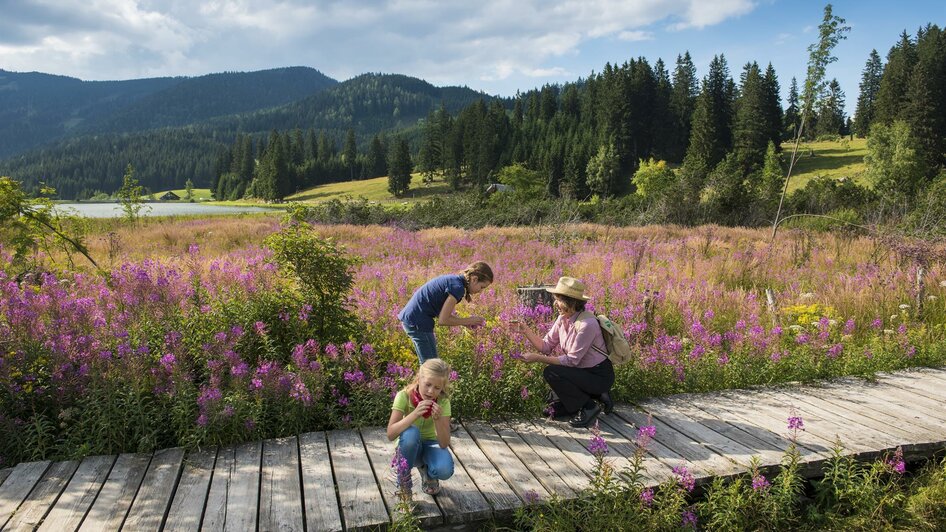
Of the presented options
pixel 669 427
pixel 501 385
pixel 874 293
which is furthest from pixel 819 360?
pixel 501 385

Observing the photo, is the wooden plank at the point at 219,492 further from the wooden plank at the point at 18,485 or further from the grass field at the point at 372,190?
the grass field at the point at 372,190

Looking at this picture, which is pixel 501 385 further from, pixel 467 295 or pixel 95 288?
pixel 95 288

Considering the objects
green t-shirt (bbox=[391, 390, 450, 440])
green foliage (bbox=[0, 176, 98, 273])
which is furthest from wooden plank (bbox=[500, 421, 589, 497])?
green foliage (bbox=[0, 176, 98, 273])

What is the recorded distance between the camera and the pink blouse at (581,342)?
471cm

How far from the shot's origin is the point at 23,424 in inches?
161

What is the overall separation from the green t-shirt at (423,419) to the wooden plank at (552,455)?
0.88 metres

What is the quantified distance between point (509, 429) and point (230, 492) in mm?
2140

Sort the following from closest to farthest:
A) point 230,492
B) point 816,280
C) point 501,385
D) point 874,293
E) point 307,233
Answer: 1. point 230,492
2. point 501,385
3. point 307,233
4. point 874,293
5. point 816,280

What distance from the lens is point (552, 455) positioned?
13.6ft

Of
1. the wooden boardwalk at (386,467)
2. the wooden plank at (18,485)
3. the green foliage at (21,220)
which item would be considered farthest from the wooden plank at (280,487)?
the green foliage at (21,220)

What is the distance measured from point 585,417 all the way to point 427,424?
1.67 m

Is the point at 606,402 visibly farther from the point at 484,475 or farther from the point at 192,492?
the point at 192,492

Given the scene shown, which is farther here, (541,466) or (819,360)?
(819,360)

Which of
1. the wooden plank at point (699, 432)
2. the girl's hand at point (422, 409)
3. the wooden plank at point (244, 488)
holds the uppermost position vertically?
the girl's hand at point (422, 409)
